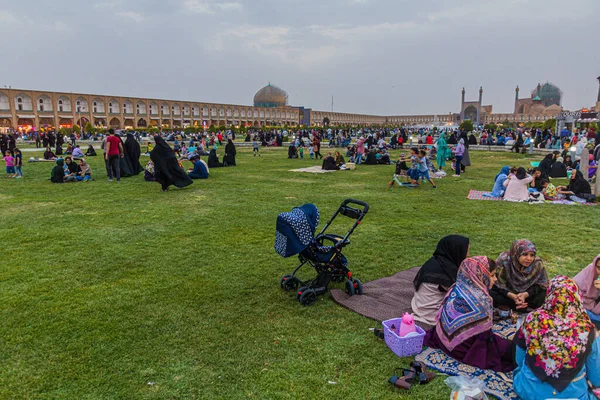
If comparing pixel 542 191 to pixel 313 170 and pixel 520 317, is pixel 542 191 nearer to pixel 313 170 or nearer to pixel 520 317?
pixel 520 317

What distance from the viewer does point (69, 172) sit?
11.6m

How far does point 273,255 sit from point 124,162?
8.95 m

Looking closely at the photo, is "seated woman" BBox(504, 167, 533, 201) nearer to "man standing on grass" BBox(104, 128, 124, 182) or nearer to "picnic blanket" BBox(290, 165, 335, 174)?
"picnic blanket" BBox(290, 165, 335, 174)

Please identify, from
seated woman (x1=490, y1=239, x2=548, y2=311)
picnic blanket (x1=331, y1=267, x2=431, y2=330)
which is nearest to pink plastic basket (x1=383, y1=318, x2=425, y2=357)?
picnic blanket (x1=331, y1=267, x2=431, y2=330)

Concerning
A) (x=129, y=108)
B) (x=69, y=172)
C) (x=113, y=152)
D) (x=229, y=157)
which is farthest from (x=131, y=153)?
(x=129, y=108)

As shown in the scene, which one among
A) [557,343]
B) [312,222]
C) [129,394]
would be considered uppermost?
[312,222]

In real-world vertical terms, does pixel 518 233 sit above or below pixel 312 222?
below

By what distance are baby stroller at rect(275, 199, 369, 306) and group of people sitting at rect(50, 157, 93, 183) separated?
31.2 ft

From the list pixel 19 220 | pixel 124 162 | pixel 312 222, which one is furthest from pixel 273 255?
pixel 124 162

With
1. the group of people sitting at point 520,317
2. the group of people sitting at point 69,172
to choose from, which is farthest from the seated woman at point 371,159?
the group of people sitting at point 520,317

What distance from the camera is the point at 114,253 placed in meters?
5.18

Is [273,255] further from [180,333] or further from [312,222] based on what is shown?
[180,333]

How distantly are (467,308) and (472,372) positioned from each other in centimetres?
42

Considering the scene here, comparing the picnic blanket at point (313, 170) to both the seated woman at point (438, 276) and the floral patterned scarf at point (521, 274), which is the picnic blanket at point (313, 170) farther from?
the seated woman at point (438, 276)
